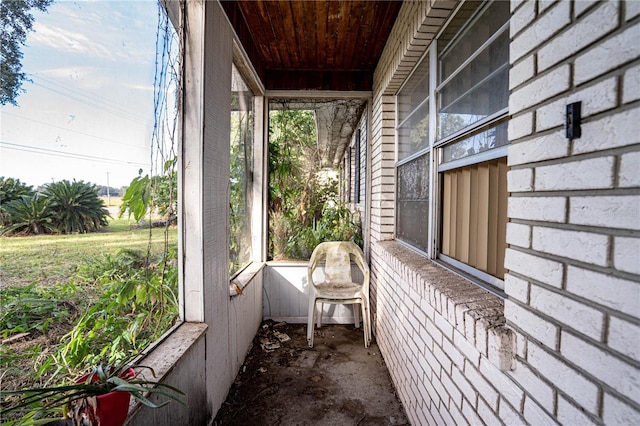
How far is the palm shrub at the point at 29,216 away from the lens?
3.07 feet

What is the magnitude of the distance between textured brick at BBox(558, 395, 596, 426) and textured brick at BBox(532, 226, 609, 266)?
1.12 ft

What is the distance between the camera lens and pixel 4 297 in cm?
93

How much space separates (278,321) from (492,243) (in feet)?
9.57

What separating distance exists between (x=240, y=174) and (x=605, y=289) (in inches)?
112

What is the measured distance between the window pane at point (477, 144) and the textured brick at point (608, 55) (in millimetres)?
553

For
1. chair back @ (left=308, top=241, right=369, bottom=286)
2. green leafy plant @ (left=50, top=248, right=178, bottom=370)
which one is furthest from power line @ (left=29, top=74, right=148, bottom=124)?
chair back @ (left=308, top=241, right=369, bottom=286)

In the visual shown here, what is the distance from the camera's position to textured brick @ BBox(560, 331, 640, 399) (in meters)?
0.61

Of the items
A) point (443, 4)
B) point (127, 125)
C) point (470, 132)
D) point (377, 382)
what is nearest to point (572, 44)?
point (470, 132)

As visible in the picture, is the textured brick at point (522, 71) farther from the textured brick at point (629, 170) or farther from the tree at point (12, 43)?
the tree at point (12, 43)

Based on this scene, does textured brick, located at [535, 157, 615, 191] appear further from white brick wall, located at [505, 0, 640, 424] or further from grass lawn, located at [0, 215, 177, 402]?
grass lawn, located at [0, 215, 177, 402]

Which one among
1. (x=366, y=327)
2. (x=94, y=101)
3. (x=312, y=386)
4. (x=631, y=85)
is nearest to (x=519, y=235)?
(x=631, y=85)

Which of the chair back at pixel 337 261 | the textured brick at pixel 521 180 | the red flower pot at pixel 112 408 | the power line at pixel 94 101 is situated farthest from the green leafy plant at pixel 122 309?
the chair back at pixel 337 261

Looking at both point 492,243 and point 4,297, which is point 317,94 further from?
point 4,297

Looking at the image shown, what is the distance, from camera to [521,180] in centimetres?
94
